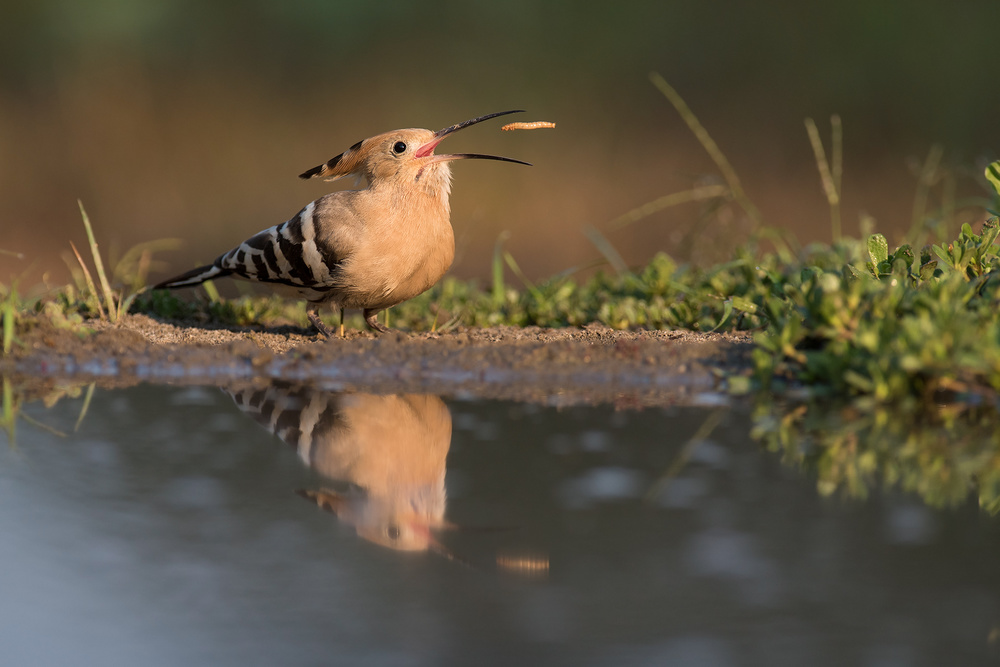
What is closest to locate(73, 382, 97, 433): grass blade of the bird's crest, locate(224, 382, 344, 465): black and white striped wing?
locate(224, 382, 344, 465): black and white striped wing

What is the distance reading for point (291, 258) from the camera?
502 cm

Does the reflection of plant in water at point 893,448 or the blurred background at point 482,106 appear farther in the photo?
the blurred background at point 482,106

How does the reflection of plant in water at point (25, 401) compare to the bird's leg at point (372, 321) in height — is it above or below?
below

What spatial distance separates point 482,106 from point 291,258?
612 cm

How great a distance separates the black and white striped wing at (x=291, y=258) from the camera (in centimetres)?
491

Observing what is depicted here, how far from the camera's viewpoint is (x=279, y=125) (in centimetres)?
1097

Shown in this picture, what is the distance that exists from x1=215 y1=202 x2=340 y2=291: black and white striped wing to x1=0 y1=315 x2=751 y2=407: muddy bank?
73 cm

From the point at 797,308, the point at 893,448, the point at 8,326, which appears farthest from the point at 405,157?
the point at 893,448

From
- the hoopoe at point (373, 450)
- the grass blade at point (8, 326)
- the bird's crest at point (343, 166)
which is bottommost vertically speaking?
the hoopoe at point (373, 450)

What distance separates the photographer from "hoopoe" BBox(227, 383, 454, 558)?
2225 mm

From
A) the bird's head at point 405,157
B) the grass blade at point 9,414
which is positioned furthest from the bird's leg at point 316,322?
the grass blade at point 9,414

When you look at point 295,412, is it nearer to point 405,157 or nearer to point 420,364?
point 420,364

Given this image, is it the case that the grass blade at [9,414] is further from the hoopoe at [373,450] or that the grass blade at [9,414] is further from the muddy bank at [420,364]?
the hoopoe at [373,450]

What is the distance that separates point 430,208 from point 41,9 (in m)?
8.01
